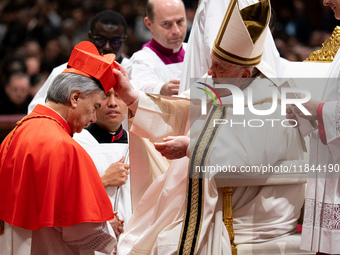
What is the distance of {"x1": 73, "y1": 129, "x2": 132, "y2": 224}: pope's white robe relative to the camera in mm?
4551

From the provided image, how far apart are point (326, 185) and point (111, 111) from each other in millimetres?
1764

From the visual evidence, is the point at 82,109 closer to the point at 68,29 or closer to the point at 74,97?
the point at 74,97

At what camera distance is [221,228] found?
368 cm

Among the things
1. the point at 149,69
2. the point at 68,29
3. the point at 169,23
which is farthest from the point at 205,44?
the point at 68,29

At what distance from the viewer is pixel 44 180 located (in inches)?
129

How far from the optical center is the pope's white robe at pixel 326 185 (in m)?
3.47

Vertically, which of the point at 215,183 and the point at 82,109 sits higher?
the point at 82,109

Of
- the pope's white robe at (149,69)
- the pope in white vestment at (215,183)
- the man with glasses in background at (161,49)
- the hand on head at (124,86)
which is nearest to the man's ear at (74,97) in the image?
the hand on head at (124,86)

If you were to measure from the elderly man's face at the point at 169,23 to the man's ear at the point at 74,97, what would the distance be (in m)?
2.42

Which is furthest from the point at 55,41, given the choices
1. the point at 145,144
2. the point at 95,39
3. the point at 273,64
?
the point at 145,144

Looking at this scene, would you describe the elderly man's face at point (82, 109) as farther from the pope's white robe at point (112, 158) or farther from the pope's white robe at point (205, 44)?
the pope's white robe at point (205, 44)

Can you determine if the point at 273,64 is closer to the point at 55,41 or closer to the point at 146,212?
the point at 146,212

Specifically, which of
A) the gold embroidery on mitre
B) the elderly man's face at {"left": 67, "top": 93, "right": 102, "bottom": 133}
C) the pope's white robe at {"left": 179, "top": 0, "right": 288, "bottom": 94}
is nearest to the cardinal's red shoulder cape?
the elderly man's face at {"left": 67, "top": 93, "right": 102, "bottom": 133}

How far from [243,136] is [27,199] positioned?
1270 mm
